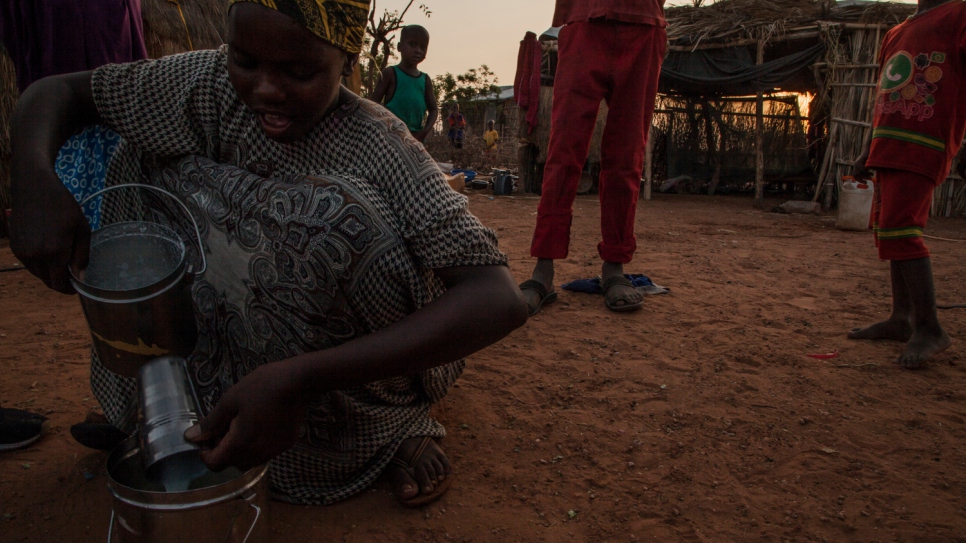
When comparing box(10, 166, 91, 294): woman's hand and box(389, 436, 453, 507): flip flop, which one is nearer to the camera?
box(10, 166, 91, 294): woman's hand

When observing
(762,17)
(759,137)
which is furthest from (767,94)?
(759,137)

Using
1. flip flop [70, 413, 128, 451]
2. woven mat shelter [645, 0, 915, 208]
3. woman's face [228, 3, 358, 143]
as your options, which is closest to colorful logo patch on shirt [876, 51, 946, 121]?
woman's face [228, 3, 358, 143]

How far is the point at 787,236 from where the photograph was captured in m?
5.43

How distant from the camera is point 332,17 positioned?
1.14m

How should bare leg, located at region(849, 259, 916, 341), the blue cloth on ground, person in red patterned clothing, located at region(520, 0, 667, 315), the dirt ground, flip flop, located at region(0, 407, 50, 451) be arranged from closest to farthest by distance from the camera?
the dirt ground, flip flop, located at region(0, 407, 50, 451), bare leg, located at region(849, 259, 916, 341), person in red patterned clothing, located at region(520, 0, 667, 315), the blue cloth on ground

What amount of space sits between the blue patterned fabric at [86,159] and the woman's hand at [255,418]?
758 mm

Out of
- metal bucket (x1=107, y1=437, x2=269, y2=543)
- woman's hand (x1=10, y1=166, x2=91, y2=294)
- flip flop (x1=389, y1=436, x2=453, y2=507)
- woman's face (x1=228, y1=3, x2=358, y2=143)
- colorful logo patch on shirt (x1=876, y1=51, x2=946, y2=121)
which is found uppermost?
colorful logo patch on shirt (x1=876, y1=51, x2=946, y2=121)

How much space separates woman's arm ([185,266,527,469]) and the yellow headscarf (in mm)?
504

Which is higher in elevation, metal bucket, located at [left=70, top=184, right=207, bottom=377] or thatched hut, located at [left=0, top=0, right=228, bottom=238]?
thatched hut, located at [left=0, top=0, right=228, bottom=238]

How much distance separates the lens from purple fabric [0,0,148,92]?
6.54 feet

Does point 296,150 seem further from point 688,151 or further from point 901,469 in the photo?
point 688,151

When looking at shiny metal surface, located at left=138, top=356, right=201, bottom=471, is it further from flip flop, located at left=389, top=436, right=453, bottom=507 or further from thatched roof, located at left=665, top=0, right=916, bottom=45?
thatched roof, located at left=665, top=0, right=916, bottom=45

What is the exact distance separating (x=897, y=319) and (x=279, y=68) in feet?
7.95

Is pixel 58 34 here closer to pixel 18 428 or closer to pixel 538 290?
pixel 18 428
